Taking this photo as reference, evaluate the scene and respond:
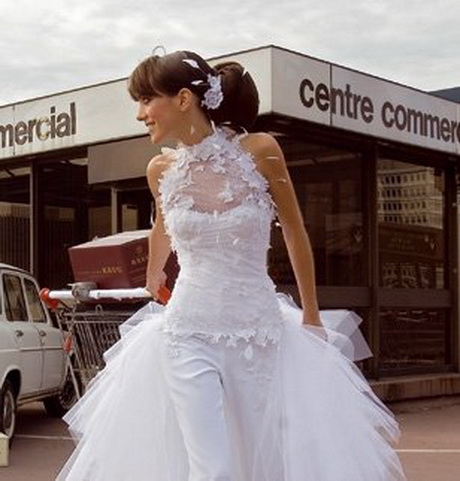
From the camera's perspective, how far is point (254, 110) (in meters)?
3.64

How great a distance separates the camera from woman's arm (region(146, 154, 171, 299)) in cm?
374

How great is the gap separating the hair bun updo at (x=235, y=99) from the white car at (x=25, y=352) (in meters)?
6.50

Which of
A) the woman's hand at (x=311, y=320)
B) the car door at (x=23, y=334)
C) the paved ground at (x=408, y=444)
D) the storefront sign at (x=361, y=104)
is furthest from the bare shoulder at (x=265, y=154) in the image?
the storefront sign at (x=361, y=104)

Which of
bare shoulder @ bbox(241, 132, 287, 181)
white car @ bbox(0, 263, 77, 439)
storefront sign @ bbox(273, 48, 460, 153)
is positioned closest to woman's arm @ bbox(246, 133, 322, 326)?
bare shoulder @ bbox(241, 132, 287, 181)

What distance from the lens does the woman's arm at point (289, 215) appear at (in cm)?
353

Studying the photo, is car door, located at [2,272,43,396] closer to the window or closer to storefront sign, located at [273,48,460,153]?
storefront sign, located at [273,48,460,153]

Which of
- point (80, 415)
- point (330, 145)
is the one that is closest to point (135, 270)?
point (80, 415)

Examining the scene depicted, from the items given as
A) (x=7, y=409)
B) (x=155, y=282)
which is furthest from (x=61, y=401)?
(x=155, y=282)

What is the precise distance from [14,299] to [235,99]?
7384 mm

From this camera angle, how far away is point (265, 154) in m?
3.56

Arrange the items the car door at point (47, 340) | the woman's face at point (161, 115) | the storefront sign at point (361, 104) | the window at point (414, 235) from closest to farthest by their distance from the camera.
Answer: the woman's face at point (161, 115) → the car door at point (47, 340) → the storefront sign at point (361, 104) → the window at point (414, 235)

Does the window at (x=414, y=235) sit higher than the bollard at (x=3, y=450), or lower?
higher

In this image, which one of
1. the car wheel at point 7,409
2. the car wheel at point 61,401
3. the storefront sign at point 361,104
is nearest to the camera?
the car wheel at point 7,409

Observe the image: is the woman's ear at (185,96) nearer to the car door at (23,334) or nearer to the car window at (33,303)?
the car door at (23,334)
